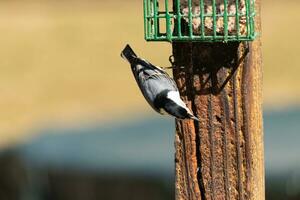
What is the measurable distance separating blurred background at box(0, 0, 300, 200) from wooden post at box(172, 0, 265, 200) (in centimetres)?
A: 317

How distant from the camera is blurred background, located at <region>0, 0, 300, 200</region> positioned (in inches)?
294

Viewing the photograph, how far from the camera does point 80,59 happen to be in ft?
55.3

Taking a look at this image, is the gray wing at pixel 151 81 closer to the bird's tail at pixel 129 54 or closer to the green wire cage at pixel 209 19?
the bird's tail at pixel 129 54

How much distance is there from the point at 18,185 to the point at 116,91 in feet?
23.8

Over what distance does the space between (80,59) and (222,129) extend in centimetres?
1323

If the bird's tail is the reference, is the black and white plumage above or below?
below

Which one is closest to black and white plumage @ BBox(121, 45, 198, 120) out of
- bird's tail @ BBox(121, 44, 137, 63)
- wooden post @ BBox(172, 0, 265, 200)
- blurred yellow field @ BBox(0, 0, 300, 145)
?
bird's tail @ BBox(121, 44, 137, 63)

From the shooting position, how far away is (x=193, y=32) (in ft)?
13.2

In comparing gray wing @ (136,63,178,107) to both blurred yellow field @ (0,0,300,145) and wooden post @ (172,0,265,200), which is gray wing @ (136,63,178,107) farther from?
blurred yellow field @ (0,0,300,145)

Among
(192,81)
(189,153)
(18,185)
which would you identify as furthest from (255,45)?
(18,185)

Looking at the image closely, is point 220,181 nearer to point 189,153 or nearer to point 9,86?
point 189,153

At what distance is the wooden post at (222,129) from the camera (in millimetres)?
3715

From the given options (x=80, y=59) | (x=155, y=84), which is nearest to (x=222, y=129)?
(x=155, y=84)

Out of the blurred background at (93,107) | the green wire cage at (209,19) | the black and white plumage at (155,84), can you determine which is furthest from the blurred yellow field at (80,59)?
the green wire cage at (209,19)
